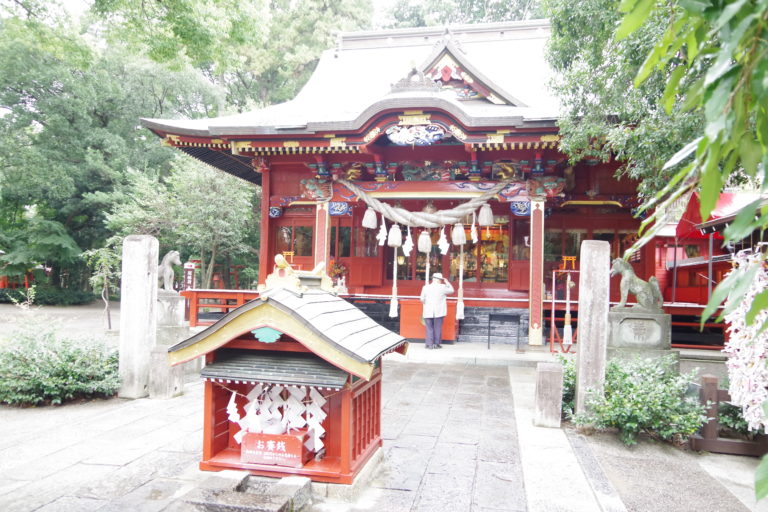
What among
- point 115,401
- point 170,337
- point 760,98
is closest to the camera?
point 760,98

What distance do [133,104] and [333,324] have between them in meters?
24.5

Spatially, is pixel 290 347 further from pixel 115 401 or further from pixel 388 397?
pixel 115 401

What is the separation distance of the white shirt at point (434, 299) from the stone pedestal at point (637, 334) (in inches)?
153

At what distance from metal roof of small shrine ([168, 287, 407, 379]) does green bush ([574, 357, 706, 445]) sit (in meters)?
2.80

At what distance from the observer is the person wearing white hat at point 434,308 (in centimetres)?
1076

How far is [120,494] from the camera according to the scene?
12.8 ft

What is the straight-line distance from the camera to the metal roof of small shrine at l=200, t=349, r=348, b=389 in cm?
367

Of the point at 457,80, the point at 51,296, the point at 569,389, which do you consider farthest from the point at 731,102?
the point at 51,296

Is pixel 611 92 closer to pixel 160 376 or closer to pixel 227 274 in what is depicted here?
pixel 160 376

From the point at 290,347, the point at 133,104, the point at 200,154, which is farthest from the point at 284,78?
the point at 290,347

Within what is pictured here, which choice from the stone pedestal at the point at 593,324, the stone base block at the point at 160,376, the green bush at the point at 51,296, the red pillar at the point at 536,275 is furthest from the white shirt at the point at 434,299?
the green bush at the point at 51,296

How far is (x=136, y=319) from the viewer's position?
6.86 meters

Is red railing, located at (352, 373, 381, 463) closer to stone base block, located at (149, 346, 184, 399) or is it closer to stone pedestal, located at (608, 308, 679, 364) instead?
stone base block, located at (149, 346, 184, 399)

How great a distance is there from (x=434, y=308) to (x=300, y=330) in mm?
7407
